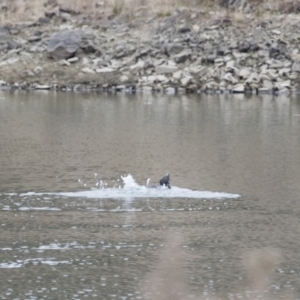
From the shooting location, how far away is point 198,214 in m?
14.3

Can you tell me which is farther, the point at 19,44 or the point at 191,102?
the point at 19,44

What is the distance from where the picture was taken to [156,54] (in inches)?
1932

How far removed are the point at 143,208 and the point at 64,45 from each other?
3517 cm

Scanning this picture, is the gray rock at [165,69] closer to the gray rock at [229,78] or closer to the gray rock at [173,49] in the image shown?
the gray rock at [173,49]

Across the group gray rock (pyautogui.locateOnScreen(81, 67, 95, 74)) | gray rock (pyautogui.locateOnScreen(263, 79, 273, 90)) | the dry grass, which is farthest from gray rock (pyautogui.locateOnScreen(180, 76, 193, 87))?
the dry grass

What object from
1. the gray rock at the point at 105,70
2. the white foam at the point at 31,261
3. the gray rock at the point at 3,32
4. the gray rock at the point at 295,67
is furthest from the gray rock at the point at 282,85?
the white foam at the point at 31,261

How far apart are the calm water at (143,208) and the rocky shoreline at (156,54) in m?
16.8

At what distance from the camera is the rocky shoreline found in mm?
46719

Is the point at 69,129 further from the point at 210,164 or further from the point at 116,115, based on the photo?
the point at 210,164

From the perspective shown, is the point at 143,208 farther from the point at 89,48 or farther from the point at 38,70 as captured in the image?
the point at 89,48

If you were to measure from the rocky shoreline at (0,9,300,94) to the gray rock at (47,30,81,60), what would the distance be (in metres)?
0.05

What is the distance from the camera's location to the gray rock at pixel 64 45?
49.0m

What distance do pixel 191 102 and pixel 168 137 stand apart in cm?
1343

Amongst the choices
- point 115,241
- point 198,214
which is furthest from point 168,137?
point 115,241
